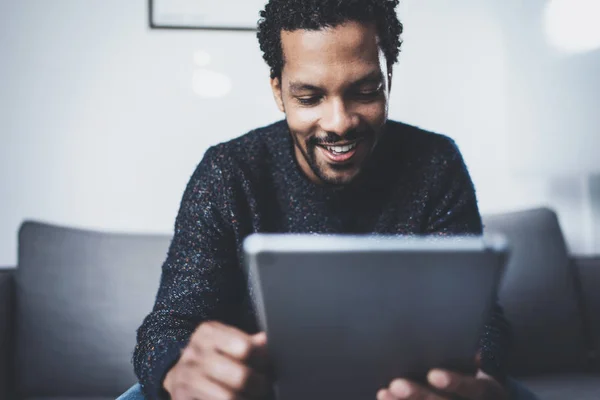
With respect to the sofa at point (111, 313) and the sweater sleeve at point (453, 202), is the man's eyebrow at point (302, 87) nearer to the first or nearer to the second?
the sweater sleeve at point (453, 202)

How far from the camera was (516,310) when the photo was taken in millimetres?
1418

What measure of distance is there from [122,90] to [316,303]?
139cm

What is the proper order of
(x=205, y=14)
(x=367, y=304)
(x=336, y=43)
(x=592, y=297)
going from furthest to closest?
(x=205, y=14), (x=592, y=297), (x=336, y=43), (x=367, y=304)

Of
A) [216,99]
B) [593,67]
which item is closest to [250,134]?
[216,99]

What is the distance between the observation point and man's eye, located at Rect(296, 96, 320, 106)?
Answer: 0.97 meters

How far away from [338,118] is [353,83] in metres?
0.07

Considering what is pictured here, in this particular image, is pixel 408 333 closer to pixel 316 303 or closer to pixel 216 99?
pixel 316 303

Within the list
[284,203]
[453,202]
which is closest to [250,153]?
[284,203]

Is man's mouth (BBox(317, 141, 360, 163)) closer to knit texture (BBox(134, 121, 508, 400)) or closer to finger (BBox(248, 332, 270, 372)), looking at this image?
knit texture (BBox(134, 121, 508, 400))

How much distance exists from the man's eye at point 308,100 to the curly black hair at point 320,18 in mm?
104

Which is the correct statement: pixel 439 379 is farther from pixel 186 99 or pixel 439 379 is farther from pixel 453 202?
pixel 186 99

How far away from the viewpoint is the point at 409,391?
1.84 ft

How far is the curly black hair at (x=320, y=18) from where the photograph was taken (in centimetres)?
94

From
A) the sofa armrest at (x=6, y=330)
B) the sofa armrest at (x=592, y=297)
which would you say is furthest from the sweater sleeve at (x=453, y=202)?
the sofa armrest at (x=6, y=330)
